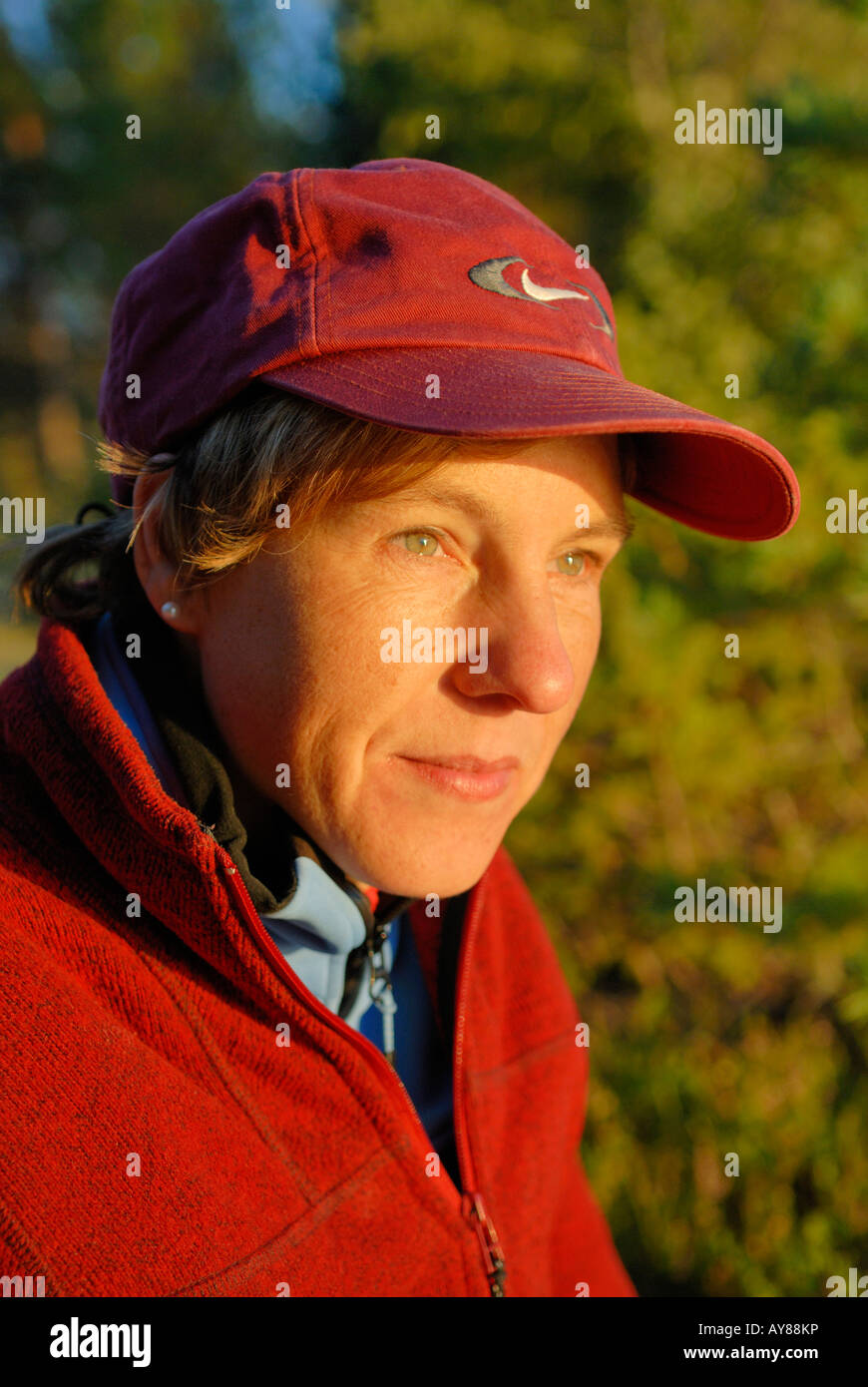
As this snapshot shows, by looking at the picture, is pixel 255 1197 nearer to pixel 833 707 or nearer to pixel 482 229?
pixel 482 229

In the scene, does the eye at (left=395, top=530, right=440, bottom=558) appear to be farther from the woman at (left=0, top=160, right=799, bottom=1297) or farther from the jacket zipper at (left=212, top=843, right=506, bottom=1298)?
the jacket zipper at (left=212, top=843, right=506, bottom=1298)

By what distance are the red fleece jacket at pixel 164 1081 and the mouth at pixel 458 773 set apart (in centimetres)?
32

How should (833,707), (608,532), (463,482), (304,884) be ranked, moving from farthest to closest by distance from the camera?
(833,707) < (608,532) < (304,884) < (463,482)

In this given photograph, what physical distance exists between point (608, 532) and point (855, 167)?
7.37 feet

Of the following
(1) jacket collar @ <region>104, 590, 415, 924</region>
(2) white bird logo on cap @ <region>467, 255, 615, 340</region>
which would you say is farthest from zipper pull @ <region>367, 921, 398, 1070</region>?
(2) white bird logo on cap @ <region>467, 255, 615, 340</region>

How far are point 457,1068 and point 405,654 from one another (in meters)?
0.76

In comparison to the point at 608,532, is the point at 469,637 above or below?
below

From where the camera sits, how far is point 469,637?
55.4 inches

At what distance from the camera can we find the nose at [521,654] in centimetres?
139

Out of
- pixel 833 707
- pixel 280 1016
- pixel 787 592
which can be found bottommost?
pixel 280 1016

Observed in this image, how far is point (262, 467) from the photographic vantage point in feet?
4.50

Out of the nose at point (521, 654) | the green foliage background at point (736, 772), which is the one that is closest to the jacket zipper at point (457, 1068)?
the nose at point (521, 654)

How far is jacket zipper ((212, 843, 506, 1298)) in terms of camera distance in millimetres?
1319
